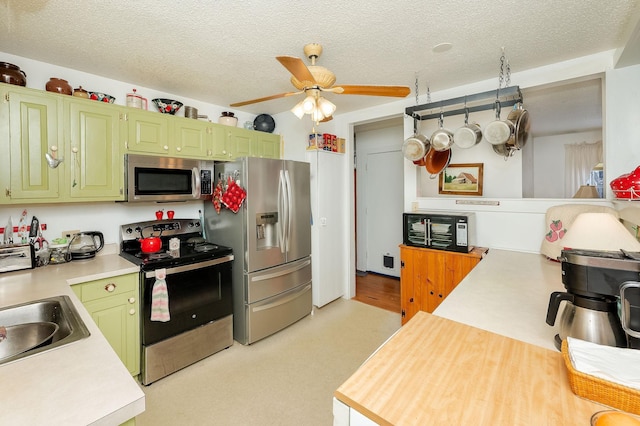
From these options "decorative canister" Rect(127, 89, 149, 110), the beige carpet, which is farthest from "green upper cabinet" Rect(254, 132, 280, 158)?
the beige carpet

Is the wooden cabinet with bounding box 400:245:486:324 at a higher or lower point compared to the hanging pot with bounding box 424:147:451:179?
lower

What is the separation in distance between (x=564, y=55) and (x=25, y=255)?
4.15 m

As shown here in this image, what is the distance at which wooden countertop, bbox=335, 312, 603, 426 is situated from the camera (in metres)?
0.69

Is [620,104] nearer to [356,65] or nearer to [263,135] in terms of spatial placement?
[356,65]

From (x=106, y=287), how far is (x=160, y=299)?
35 cm

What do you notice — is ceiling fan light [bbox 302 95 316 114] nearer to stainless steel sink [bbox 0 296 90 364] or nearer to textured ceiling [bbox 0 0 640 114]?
textured ceiling [bbox 0 0 640 114]

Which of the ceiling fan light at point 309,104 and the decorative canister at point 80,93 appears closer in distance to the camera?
the ceiling fan light at point 309,104

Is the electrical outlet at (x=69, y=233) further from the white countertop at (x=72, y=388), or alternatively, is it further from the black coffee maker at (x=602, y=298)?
the black coffee maker at (x=602, y=298)

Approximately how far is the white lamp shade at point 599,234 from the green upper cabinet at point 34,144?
3.04 meters

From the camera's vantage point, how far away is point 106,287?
192cm

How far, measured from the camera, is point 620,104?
2000 mm

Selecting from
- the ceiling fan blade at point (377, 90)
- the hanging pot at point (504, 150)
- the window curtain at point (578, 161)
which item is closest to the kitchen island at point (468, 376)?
the ceiling fan blade at point (377, 90)

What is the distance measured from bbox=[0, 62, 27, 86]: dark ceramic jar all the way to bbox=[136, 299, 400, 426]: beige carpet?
2314 mm

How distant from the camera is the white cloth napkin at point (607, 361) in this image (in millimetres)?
723
